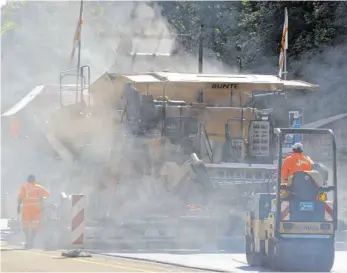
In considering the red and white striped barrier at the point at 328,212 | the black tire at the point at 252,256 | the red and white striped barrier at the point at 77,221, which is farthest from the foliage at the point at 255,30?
→ the red and white striped barrier at the point at 328,212

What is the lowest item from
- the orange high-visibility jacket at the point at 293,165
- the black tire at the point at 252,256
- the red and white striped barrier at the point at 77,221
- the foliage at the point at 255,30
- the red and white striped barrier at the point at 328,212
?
the black tire at the point at 252,256

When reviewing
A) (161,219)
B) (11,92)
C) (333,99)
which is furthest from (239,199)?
(11,92)

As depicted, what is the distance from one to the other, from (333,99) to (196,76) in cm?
998

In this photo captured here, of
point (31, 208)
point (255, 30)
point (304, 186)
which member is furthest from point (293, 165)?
point (255, 30)

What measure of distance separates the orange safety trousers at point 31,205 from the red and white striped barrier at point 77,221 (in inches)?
76.3

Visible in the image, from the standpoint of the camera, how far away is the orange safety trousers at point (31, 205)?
17.3m

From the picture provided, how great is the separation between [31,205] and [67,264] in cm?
418

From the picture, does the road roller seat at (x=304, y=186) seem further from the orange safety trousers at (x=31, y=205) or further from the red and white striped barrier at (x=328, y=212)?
the orange safety trousers at (x=31, y=205)

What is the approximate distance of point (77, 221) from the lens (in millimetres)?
15359

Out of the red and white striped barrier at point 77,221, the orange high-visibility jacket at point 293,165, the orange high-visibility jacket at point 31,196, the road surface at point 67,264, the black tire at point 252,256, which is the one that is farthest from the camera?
the orange high-visibility jacket at point 31,196

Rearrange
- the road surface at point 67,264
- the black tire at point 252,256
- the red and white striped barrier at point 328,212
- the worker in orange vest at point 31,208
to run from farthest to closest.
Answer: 1. the worker in orange vest at point 31,208
2. the black tire at point 252,256
3. the red and white striped barrier at point 328,212
4. the road surface at point 67,264

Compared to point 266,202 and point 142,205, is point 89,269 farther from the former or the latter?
point 142,205

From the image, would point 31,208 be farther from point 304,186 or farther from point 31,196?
point 304,186

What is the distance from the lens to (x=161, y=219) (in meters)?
17.3
